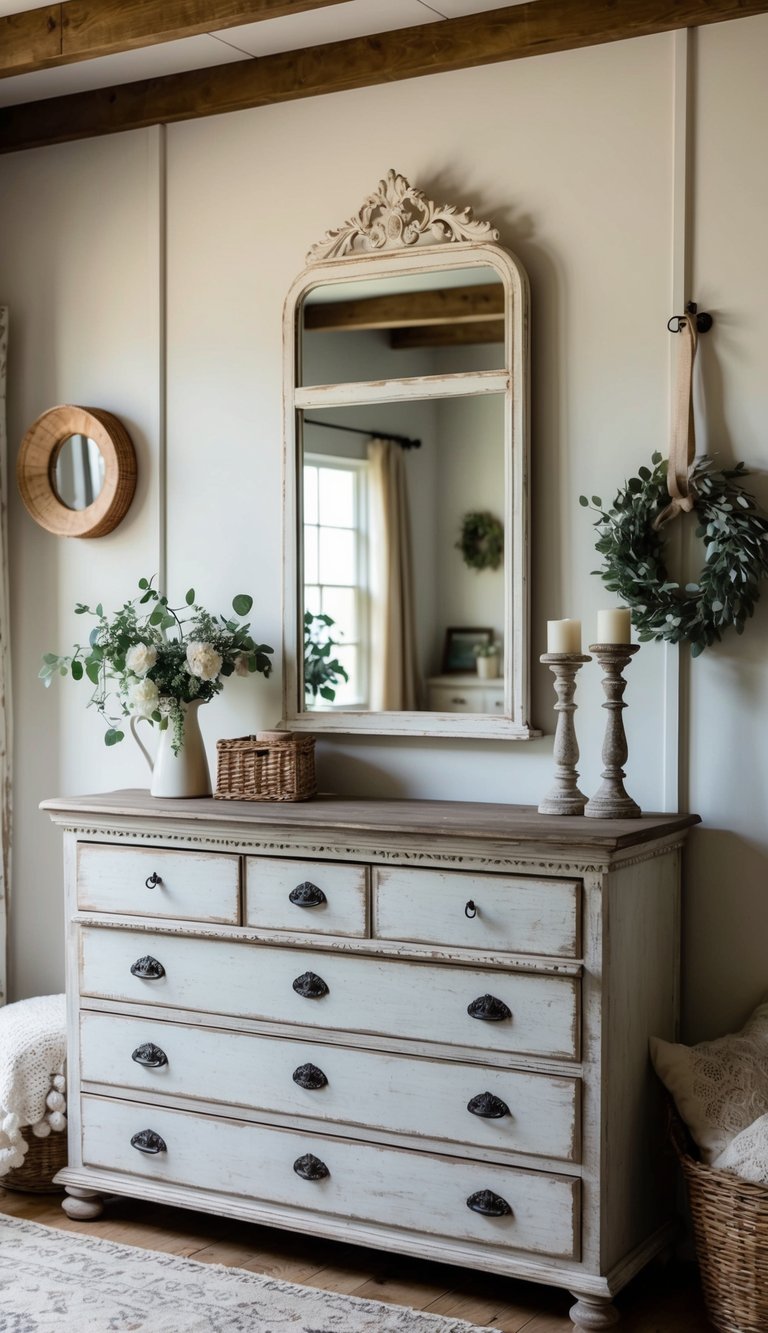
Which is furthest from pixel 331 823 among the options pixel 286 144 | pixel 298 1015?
pixel 286 144

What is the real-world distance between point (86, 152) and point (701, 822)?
2.41 m

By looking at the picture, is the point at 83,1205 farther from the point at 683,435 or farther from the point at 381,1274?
the point at 683,435

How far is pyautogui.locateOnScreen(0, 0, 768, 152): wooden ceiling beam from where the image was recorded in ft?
10.0

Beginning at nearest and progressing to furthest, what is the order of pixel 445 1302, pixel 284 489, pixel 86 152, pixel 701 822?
pixel 445 1302, pixel 701 822, pixel 284 489, pixel 86 152

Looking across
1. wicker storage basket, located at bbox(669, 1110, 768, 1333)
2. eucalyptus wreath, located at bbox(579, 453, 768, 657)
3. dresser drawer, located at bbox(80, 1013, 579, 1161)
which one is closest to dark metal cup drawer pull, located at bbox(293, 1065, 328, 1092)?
dresser drawer, located at bbox(80, 1013, 579, 1161)

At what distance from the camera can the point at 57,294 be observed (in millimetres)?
3898

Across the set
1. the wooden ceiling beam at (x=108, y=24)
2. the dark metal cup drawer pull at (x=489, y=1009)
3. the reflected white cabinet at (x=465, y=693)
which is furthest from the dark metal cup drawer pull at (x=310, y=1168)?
the wooden ceiling beam at (x=108, y=24)

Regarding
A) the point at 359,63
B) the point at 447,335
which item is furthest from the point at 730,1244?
the point at 359,63

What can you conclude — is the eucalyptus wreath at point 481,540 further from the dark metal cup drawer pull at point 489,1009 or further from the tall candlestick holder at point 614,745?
the dark metal cup drawer pull at point 489,1009

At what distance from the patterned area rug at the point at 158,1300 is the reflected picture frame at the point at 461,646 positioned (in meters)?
1.34

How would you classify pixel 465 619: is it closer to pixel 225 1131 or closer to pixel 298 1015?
pixel 298 1015

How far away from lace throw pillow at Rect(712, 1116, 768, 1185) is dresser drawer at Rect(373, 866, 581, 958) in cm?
46

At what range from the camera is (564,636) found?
2918 mm

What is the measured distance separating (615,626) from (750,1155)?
1.03 meters
